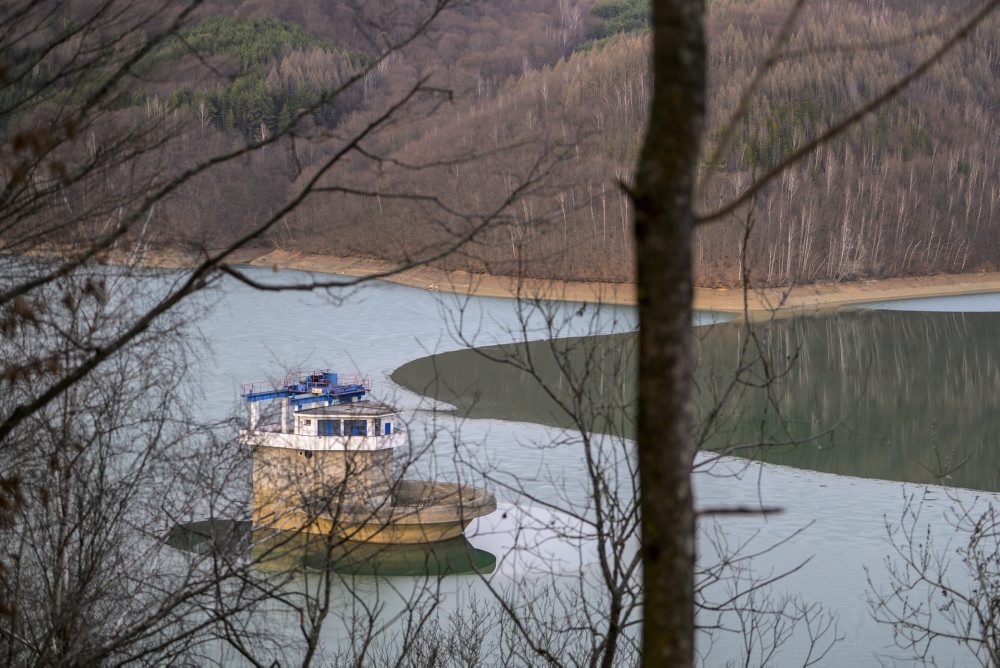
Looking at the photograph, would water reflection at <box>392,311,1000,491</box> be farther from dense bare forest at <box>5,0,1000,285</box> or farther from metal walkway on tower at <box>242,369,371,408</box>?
dense bare forest at <box>5,0,1000,285</box>

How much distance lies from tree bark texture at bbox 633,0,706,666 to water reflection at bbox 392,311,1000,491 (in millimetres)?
11393

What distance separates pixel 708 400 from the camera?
809 inches

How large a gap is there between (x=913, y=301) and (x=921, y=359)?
1703 centimetres

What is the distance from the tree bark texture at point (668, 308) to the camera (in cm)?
161

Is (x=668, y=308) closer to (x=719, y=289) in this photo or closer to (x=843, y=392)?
(x=843, y=392)

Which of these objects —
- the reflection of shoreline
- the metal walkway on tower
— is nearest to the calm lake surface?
the metal walkway on tower

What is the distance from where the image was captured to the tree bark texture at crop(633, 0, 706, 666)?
5.28 ft

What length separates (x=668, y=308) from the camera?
161cm

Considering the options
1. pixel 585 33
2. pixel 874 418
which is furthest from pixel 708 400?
pixel 585 33

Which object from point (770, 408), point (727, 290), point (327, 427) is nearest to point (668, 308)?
point (327, 427)

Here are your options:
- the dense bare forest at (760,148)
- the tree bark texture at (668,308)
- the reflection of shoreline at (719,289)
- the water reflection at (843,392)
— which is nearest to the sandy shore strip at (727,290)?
the reflection of shoreline at (719,289)

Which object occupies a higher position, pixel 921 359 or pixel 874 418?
pixel 921 359

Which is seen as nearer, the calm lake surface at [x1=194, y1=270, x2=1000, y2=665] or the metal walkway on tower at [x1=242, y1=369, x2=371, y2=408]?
the calm lake surface at [x1=194, y1=270, x2=1000, y2=665]

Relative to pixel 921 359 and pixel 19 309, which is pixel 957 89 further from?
pixel 19 309
